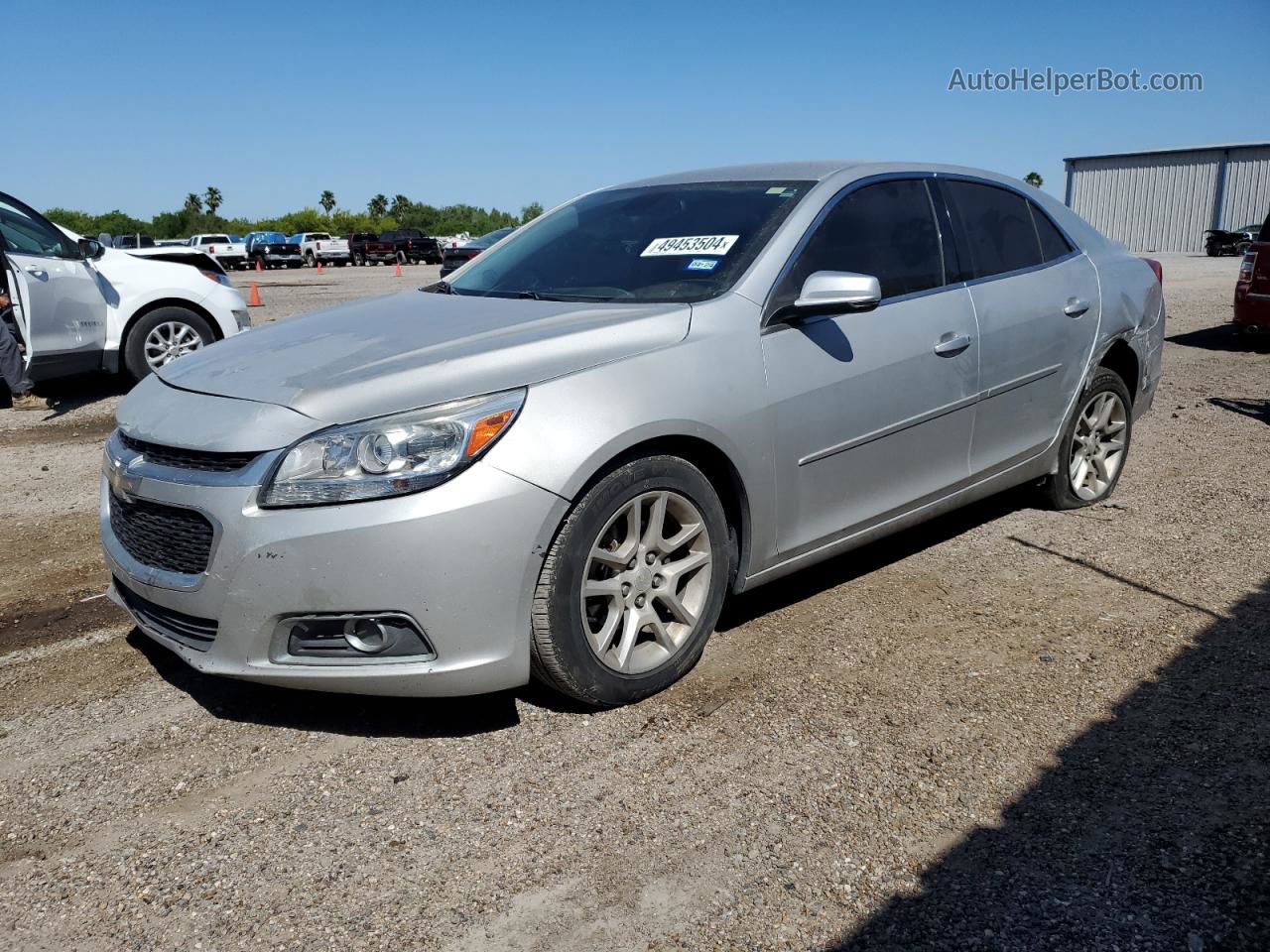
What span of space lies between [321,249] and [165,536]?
50.4 m

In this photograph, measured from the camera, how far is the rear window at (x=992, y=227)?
450cm

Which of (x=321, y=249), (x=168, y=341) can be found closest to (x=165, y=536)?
(x=168, y=341)

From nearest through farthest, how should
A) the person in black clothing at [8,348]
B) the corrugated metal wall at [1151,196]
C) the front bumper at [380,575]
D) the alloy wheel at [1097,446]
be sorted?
the front bumper at [380,575], the alloy wheel at [1097,446], the person in black clothing at [8,348], the corrugated metal wall at [1151,196]

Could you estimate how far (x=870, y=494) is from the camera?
3.95 meters

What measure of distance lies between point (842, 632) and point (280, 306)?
18240 millimetres

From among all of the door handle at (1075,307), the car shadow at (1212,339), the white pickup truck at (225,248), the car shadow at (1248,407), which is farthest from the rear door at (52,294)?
the white pickup truck at (225,248)

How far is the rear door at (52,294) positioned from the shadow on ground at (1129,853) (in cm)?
815

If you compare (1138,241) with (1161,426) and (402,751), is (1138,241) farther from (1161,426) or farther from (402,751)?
(402,751)

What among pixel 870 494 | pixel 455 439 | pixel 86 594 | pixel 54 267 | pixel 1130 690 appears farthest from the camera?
pixel 54 267

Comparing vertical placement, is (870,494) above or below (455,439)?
below

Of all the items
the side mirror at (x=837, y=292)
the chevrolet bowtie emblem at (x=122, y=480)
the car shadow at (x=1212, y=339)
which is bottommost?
the car shadow at (x=1212, y=339)

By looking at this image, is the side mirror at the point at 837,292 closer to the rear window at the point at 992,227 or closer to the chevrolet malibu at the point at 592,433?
the chevrolet malibu at the point at 592,433

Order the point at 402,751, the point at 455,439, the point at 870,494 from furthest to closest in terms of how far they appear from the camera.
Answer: the point at 870,494, the point at 402,751, the point at 455,439

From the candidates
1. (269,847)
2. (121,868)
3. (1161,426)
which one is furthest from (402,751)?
(1161,426)
